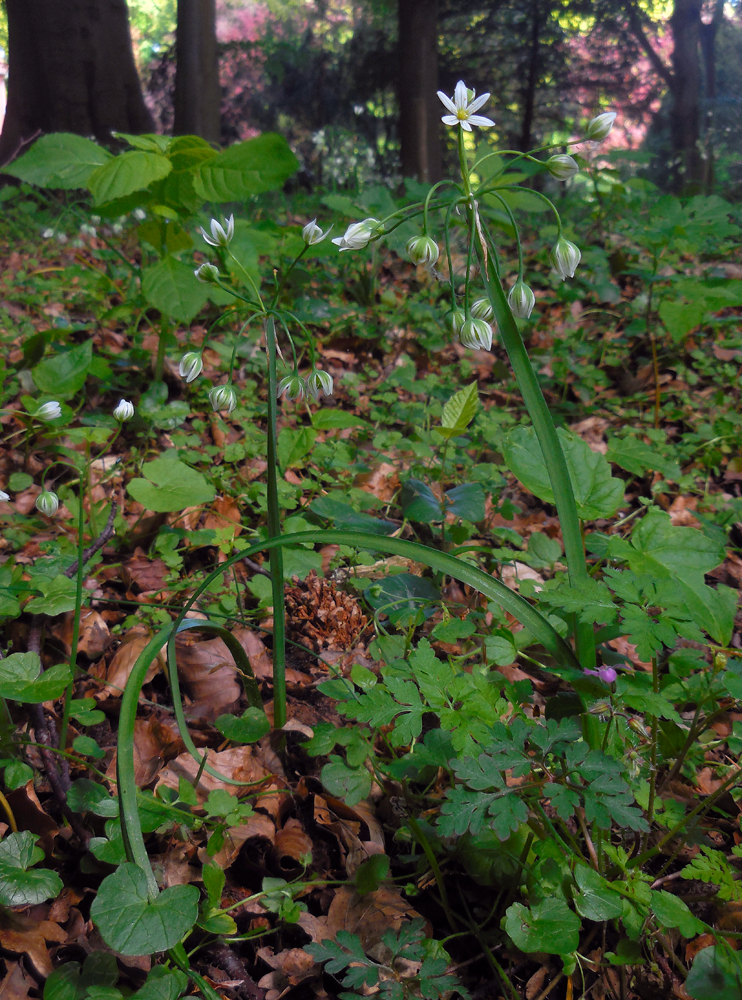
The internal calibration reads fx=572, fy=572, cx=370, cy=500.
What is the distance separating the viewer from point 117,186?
1891mm

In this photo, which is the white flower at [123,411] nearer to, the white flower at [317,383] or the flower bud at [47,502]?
the flower bud at [47,502]

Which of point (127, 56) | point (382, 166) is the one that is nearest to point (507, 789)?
point (127, 56)

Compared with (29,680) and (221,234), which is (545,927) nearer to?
(29,680)

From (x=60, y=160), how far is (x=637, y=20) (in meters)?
11.0

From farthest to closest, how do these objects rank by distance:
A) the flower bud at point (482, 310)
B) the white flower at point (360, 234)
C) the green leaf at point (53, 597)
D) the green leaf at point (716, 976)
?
the green leaf at point (53, 597) < the flower bud at point (482, 310) < the white flower at point (360, 234) < the green leaf at point (716, 976)

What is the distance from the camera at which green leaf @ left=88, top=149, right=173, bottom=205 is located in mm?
1886

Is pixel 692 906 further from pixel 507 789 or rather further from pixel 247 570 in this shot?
pixel 247 570

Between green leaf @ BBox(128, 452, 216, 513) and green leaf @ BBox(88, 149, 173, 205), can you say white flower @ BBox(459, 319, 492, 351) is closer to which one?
green leaf @ BBox(128, 452, 216, 513)

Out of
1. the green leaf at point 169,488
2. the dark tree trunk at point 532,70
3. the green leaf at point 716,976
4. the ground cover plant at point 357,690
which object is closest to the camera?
the green leaf at point 716,976

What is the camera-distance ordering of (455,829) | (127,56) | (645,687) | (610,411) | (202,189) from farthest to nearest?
(127,56), (610,411), (202,189), (645,687), (455,829)

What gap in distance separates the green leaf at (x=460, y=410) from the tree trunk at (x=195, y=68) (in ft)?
17.8

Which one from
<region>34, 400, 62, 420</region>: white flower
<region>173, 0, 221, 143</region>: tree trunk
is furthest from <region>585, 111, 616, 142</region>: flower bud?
<region>173, 0, 221, 143</region>: tree trunk

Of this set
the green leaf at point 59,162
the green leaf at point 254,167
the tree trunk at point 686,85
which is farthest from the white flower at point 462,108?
the tree trunk at point 686,85

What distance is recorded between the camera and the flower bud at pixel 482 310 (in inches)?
44.3
